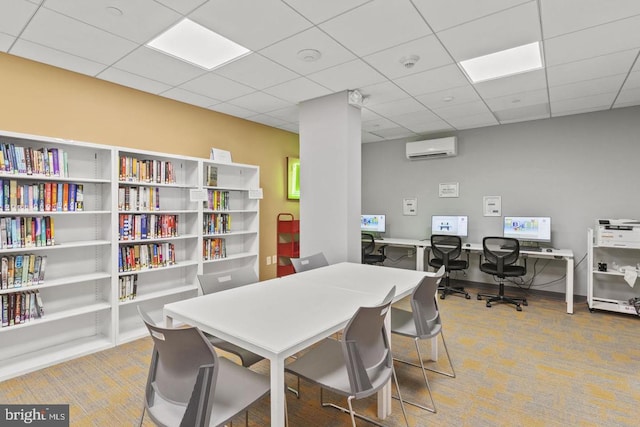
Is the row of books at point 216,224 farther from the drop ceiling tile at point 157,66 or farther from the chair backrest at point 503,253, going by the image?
the chair backrest at point 503,253

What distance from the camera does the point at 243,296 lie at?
7.55 feet

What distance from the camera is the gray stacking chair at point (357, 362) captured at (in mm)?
1583

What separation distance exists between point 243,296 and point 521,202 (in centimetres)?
477

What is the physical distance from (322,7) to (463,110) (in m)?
3.06

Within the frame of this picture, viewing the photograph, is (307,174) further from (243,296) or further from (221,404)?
(221,404)

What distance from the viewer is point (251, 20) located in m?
2.38

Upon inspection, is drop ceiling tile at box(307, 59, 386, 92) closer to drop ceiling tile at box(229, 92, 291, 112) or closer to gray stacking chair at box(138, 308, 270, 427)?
drop ceiling tile at box(229, 92, 291, 112)

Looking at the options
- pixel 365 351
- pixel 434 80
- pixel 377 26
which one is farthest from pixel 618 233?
pixel 365 351

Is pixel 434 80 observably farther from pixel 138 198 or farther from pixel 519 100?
pixel 138 198

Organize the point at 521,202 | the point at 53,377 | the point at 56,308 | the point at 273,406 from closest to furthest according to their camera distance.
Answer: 1. the point at 273,406
2. the point at 53,377
3. the point at 56,308
4. the point at 521,202

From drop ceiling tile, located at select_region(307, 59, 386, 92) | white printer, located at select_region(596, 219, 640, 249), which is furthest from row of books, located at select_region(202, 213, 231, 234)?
white printer, located at select_region(596, 219, 640, 249)

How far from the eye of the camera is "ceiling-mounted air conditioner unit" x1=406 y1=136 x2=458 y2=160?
5582 mm

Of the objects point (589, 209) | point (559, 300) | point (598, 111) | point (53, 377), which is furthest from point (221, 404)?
point (598, 111)

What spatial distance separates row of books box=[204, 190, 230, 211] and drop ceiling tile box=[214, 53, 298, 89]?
1.46 metres
